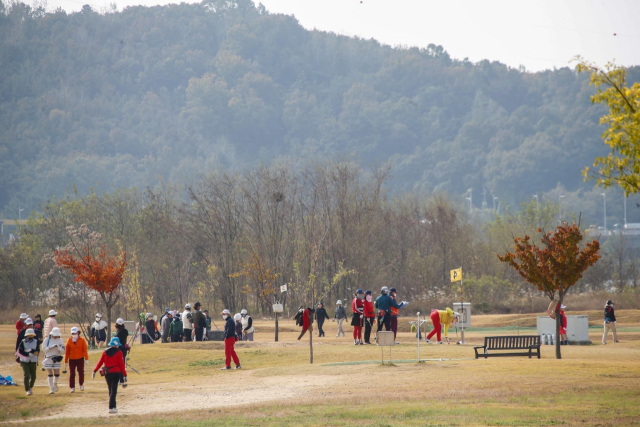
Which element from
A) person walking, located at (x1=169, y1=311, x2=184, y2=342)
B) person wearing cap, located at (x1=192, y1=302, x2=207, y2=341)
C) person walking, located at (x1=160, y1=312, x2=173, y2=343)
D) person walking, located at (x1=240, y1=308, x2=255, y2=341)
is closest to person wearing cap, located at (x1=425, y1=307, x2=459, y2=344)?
person walking, located at (x1=240, y1=308, x2=255, y2=341)

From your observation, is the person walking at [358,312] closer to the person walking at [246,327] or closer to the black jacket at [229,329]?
the black jacket at [229,329]

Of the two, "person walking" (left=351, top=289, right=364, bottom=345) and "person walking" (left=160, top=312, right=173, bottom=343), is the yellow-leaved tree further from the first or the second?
"person walking" (left=160, top=312, right=173, bottom=343)

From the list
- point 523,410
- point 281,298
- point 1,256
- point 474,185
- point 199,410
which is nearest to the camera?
point 523,410

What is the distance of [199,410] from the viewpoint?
1678 centimetres

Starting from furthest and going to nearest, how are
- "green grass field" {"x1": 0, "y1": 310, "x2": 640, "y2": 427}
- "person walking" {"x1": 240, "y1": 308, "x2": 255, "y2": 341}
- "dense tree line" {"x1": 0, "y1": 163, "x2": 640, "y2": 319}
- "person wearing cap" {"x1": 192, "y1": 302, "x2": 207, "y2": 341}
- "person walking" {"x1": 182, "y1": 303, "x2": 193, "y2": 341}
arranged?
"dense tree line" {"x1": 0, "y1": 163, "x2": 640, "y2": 319} < "person walking" {"x1": 240, "y1": 308, "x2": 255, "y2": 341} < "person walking" {"x1": 182, "y1": 303, "x2": 193, "y2": 341} < "person wearing cap" {"x1": 192, "y1": 302, "x2": 207, "y2": 341} < "green grass field" {"x1": 0, "y1": 310, "x2": 640, "y2": 427}

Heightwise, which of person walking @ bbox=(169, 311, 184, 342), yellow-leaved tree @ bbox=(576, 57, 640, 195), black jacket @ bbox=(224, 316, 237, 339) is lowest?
person walking @ bbox=(169, 311, 184, 342)

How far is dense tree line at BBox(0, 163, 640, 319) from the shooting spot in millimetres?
61281

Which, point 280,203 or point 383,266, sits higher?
point 280,203

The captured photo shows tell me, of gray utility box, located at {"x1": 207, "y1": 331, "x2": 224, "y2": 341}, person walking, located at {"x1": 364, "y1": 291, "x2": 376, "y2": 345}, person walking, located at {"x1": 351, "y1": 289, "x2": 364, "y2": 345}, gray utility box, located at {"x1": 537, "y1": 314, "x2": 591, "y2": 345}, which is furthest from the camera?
gray utility box, located at {"x1": 207, "y1": 331, "x2": 224, "y2": 341}

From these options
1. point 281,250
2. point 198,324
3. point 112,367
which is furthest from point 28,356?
point 281,250

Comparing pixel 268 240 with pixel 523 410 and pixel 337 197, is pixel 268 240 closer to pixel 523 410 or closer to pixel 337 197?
pixel 337 197

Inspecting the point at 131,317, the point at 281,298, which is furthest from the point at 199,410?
the point at 281,298

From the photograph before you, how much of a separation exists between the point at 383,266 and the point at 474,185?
434 feet

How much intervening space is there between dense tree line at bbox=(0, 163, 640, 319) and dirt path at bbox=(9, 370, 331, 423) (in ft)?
109
